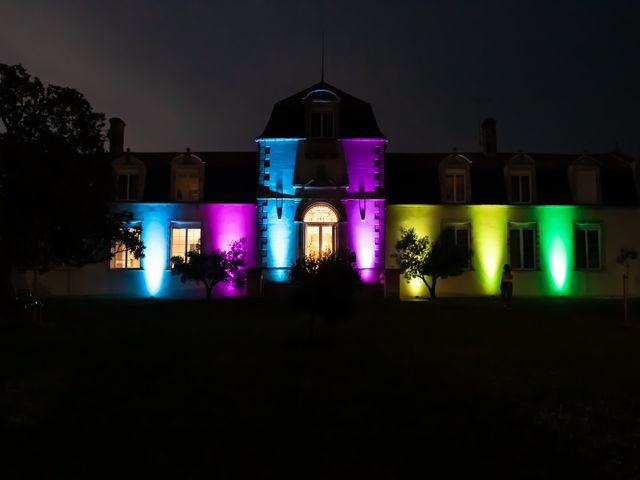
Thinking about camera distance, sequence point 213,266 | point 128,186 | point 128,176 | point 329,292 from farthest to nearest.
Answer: point 128,176
point 128,186
point 213,266
point 329,292

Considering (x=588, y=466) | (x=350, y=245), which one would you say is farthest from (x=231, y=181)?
(x=588, y=466)

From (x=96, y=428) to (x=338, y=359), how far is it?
15.2ft

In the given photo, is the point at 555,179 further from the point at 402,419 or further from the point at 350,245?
the point at 402,419

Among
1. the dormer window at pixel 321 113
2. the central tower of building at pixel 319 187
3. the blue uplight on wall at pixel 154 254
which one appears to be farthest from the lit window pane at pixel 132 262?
the dormer window at pixel 321 113

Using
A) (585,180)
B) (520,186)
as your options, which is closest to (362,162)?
(520,186)

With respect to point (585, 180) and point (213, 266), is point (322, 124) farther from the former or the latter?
point (585, 180)

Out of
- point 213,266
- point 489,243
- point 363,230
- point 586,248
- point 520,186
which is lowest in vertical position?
point 213,266

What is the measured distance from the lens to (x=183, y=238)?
27.9 m

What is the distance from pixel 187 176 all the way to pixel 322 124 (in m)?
7.09

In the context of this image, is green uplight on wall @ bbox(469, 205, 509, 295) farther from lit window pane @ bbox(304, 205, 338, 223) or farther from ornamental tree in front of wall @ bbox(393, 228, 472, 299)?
lit window pane @ bbox(304, 205, 338, 223)

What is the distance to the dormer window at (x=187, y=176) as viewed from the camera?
28.4 metres

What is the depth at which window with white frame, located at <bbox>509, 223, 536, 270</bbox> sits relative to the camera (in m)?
27.9

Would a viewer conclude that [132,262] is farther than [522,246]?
Yes

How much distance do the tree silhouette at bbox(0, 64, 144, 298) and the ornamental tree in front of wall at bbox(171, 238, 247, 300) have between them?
6.70m
